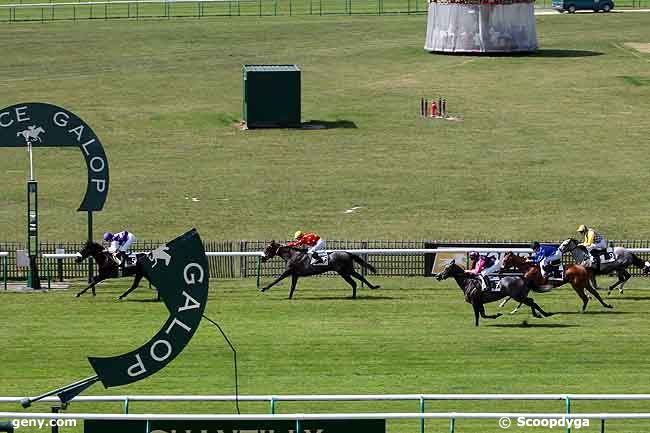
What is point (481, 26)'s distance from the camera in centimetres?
6850

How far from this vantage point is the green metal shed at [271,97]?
52500 millimetres

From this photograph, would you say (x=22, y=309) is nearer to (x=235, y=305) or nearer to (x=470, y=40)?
(x=235, y=305)

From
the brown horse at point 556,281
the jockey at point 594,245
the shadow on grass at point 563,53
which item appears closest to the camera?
the brown horse at point 556,281

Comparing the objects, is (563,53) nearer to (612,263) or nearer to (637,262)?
(637,262)

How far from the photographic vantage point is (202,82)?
62.7 m

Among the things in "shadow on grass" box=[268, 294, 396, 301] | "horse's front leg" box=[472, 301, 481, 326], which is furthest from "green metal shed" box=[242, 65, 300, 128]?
"horse's front leg" box=[472, 301, 481, 326]

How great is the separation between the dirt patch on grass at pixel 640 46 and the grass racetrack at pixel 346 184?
2.77 ft

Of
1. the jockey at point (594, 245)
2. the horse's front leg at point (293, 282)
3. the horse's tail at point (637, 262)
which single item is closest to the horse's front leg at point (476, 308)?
the jockey at point (594, 245)

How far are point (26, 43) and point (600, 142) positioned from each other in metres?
34.5

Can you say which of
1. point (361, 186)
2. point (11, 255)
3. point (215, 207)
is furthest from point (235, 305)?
point (361, 186)

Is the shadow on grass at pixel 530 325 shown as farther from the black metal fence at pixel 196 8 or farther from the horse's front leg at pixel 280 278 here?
the black metal fence at pixel 196 8

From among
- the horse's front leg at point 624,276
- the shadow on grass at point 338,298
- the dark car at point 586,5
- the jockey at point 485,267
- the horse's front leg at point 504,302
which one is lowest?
the shadow on grass at point 338,298

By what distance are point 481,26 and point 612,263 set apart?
39628 millimetres

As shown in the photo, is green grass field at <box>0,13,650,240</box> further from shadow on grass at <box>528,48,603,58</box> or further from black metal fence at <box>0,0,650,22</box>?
black metal fence at <box>0,0,650,22</box>
